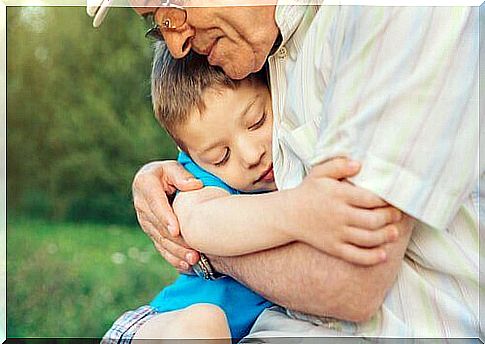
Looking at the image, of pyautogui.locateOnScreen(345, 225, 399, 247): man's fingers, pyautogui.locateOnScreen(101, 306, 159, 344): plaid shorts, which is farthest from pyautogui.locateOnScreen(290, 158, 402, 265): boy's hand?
pyautogui.locateOnScreen(101, 306, 159, 344): plaid shorts

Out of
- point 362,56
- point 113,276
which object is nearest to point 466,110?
point 362,56

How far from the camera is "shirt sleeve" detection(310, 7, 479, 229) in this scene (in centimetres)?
87

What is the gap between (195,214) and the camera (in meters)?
1.05

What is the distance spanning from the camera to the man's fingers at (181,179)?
43.4 inches

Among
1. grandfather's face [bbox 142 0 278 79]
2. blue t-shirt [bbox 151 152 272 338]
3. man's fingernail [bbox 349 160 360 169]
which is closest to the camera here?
man's fingernail [bbox 349 160 360 169]

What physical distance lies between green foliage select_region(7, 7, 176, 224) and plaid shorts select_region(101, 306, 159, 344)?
13 centimetres

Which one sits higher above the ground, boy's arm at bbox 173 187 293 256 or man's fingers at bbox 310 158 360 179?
man's fingers at bbox 310 158 360 179

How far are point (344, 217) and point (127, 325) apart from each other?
0.42 meters

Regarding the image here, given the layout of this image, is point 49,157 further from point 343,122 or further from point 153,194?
point 343,122

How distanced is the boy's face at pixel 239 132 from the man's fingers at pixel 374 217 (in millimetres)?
240

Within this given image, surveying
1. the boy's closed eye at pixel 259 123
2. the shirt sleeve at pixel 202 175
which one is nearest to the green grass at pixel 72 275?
the shirt sleeve at pixel 202 175

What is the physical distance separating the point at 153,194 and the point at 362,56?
379 mm

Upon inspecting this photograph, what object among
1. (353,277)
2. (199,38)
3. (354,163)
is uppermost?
(199,38)

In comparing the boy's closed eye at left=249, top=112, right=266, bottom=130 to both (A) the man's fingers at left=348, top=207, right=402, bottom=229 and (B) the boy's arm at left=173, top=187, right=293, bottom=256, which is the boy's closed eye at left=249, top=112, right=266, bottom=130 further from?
(A) the man's fingers at left=348, top=207, right=402, bottom=229
